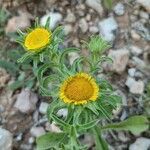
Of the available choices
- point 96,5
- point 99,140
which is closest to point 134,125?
point 99,140

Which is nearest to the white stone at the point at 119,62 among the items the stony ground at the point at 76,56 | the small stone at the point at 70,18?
the stony ground at the point at 76,56

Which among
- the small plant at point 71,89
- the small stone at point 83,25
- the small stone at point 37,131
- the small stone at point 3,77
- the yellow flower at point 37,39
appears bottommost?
the small stone at point 37,131

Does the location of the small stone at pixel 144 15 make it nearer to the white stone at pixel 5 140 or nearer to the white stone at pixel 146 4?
the white stone at pixel 146 4

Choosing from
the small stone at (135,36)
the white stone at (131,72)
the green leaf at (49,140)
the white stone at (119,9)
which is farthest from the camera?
the white stone at (119,9)

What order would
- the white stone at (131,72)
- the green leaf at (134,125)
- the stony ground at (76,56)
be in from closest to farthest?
1. the green leaf at (134,125)
2. the stony ground at (76,56)
3. the white stone at (131,72)

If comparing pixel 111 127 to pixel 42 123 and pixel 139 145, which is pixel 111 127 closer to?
pixel 139 145

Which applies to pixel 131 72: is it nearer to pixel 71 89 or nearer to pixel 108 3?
pixel 108 3
